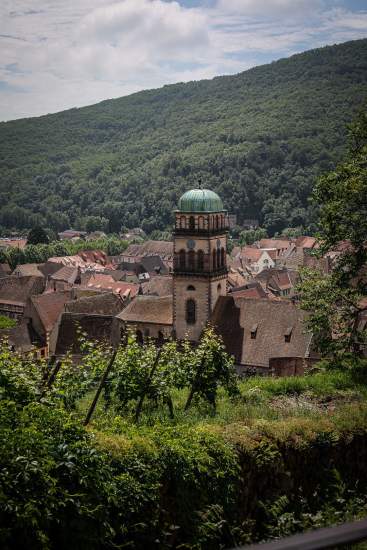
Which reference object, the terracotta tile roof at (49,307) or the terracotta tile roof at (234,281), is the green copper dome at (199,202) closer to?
the terracotta tile roof at (49,307)

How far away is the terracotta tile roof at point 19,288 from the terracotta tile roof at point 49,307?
64.5 feet

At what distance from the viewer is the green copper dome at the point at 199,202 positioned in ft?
134

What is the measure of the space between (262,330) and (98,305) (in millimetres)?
19188

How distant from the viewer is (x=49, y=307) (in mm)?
58250

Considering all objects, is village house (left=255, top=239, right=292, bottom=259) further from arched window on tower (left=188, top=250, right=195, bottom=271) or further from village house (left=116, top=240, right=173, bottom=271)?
arched window on tower (left=188, top=250, right=195, bottom=271)

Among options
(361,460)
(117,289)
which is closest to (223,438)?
(361,460)

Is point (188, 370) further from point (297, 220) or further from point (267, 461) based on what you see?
point (297, 220)

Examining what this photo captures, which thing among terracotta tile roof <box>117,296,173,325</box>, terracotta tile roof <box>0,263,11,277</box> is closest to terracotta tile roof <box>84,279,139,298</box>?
terracotta tile roof <box>0,263,11,277</box>

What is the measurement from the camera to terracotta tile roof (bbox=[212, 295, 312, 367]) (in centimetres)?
3484

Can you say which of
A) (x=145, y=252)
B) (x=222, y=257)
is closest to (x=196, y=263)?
(x=222, y=257)

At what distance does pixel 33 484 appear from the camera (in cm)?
887

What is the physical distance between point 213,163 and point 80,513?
184 m

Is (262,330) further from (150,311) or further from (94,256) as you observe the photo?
(94,256)

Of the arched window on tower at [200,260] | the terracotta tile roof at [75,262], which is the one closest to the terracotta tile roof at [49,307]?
the arched window on tower at [200,260]
